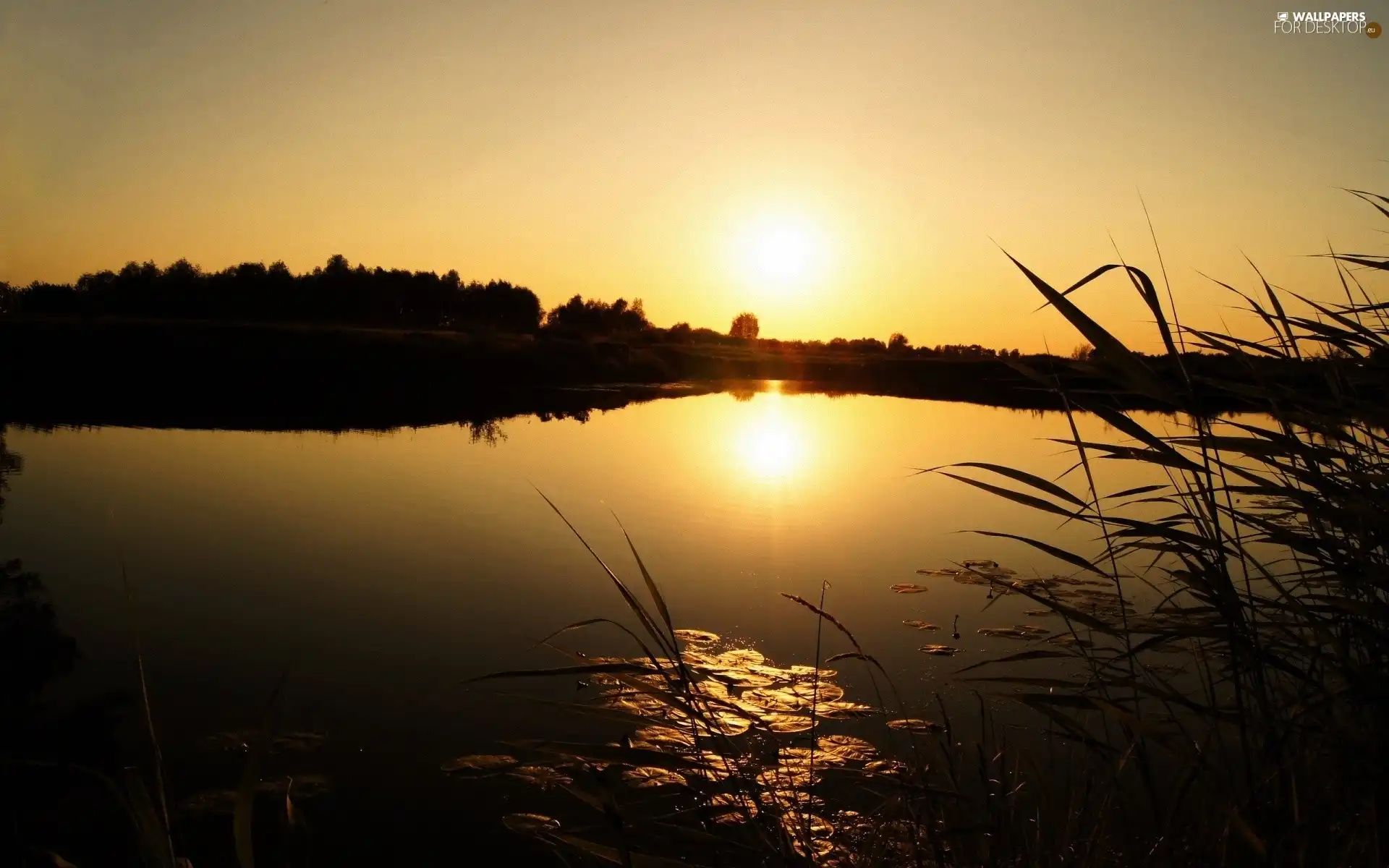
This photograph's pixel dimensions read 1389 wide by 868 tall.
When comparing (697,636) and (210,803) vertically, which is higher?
(697,636)

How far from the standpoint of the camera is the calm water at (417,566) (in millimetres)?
4523

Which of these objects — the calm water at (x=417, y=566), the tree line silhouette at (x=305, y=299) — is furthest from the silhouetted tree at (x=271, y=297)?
the calm water at (x=417, y=566)

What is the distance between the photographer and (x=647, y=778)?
396 cm

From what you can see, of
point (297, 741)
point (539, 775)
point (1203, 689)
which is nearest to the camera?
point (1203, 689)

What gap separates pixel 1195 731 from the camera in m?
4.48

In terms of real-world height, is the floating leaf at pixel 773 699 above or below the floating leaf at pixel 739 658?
below

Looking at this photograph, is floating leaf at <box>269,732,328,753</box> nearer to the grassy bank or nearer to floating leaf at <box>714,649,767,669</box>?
floating leaf at <box>714,649,767,669</box>

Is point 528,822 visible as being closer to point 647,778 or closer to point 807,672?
point 647,778

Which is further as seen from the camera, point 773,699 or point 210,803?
point 773,699

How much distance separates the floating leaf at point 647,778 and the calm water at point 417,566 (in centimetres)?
65

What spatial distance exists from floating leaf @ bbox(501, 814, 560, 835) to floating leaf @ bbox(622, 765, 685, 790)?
0.38 m

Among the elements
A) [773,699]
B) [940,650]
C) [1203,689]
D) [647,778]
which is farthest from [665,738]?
[1203,689]

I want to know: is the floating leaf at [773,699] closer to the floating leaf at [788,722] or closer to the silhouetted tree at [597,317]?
the floating leaf at [788,722]

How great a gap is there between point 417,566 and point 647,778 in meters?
4.03
